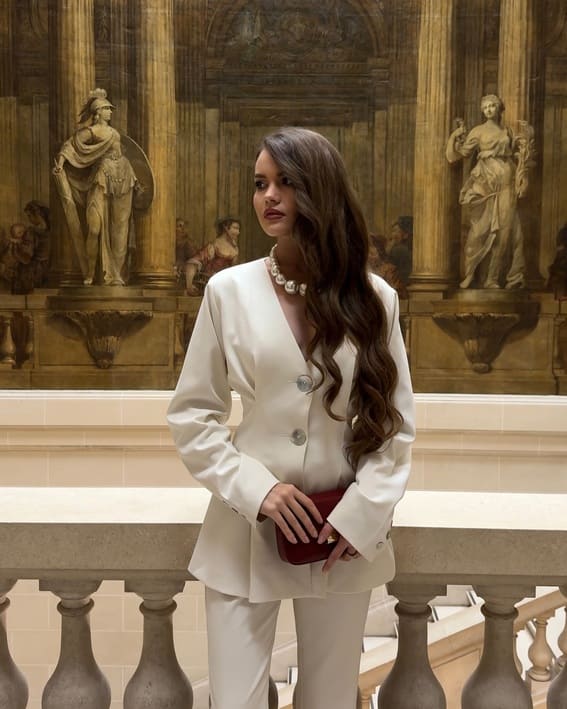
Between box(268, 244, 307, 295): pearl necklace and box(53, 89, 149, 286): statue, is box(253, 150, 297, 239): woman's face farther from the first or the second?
box(53, 89, 149, 286): statue

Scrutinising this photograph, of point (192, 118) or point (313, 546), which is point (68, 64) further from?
point (313, 546)

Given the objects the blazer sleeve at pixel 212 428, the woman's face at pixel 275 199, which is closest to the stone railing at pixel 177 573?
the blazer sleeve at pixel 212 428

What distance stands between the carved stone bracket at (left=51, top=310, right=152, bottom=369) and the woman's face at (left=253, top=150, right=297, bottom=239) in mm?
7815

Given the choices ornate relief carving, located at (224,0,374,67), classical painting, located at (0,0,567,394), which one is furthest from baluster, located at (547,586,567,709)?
ornate relief carving, located at (224,0,374,67)

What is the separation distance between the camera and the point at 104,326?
9703mm

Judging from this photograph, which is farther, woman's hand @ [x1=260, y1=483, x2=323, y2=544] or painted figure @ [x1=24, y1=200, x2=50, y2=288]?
painted figure @ [x1=24, y1=200, x2=50, y2=288]

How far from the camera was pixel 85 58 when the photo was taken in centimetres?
949

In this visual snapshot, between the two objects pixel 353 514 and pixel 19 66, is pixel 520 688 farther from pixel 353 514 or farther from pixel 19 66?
pixel 19 66

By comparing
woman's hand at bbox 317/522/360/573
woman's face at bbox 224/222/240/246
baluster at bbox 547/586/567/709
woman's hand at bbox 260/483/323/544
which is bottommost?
baluster at bbox 547/586/567/709

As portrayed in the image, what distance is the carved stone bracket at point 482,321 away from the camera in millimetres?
9656

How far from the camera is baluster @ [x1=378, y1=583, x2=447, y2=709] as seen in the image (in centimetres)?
230

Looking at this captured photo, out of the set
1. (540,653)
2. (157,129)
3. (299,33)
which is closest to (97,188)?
(157,129)

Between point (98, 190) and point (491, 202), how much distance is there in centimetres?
465

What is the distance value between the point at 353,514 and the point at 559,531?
2.06ft
